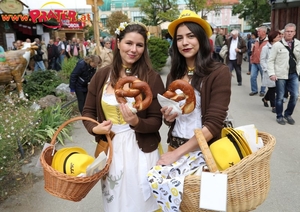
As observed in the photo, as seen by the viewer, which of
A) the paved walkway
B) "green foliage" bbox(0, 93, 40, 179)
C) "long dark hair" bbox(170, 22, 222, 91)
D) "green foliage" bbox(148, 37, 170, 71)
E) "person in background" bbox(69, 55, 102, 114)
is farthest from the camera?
"green foliage" bbox(148, 37, 170, 71)

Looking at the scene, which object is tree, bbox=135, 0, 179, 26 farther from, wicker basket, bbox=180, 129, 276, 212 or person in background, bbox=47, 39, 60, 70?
wicker basket, bbox=180, 129, 276, 212

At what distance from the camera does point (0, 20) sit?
15430mm

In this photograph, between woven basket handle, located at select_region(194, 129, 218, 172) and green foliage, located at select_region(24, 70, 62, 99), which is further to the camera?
green foliage, located at select_region(24, 70, 62, 99)

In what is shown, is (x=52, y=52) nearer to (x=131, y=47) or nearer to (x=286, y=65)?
(x=286, y=65)

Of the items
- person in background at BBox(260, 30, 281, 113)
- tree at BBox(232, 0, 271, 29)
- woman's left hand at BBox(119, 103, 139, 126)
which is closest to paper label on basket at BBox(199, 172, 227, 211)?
woman's left hand at BBox(119, 103, 139, 126)

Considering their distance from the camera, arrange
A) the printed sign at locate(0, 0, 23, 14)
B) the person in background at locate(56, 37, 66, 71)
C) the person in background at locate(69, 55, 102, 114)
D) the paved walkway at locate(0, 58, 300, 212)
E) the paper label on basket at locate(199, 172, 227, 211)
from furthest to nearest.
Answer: the person in background at locate(56, 37, 66, 71) < the printed sign at locate(0, 0, 23, 14) < the person in background at locate(69, 55, 102, 114) < the paved walkway at locate(0, 58, 300, 212) < the paper label on basket at locate(199, 172, 227, 211)

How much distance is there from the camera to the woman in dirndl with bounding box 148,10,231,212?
1745 millimetres

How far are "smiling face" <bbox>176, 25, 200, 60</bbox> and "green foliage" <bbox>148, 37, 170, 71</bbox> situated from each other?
11007 millimetres

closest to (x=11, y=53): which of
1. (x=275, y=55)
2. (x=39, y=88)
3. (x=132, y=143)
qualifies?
(x=39, y=88)

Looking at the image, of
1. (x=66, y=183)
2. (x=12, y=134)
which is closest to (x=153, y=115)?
(x=66, y=183)

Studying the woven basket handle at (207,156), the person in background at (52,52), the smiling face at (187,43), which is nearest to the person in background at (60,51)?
the person in background at (52,52)

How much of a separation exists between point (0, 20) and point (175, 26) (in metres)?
16.0

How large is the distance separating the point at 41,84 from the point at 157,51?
5.67m

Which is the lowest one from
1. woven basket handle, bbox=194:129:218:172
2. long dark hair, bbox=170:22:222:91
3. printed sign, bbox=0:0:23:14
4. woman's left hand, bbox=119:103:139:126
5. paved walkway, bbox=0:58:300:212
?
paved walkway, bbox=0:58:300:212
